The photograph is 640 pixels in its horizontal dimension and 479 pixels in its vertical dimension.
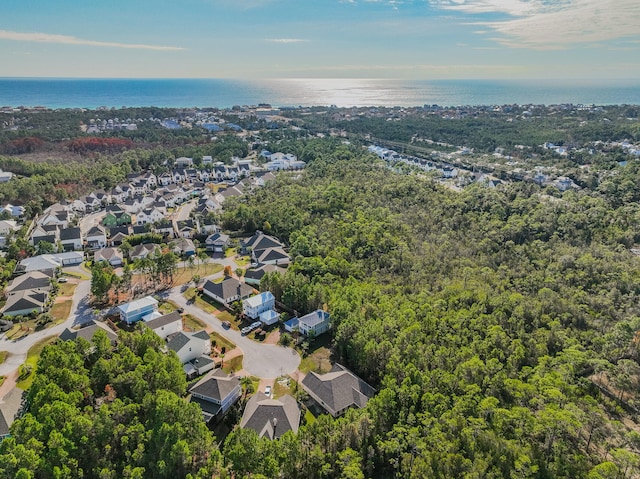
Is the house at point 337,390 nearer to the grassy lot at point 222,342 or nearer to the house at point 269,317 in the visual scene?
the grassy lot at point 222,342

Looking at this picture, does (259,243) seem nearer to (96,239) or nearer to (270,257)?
(270,257)

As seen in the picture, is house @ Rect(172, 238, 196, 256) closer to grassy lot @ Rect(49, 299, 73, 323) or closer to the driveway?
grassy lot @ Rect(49, 299, 73, 323)

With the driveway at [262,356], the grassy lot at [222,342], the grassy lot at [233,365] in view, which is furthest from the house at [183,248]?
the grassy lot at [233,365]

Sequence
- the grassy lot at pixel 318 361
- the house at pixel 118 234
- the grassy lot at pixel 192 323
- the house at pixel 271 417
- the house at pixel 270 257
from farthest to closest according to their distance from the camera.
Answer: the house at pixel 118 234 < the house at pixel 270 257 < the grassy lot at pixel 192 323 < the grassy lot at pixel 318 361 < the house at pixel 271 417

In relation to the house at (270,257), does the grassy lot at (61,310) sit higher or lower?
lower

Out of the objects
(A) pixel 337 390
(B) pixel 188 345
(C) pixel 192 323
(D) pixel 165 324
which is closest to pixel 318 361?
(A) pixel 337 390

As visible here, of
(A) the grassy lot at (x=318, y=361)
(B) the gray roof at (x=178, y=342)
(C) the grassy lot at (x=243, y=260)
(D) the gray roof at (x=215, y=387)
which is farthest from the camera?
(C) the grassy lot at (x=243, y=260)

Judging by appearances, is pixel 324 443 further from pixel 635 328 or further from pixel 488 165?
pixel 488 165
